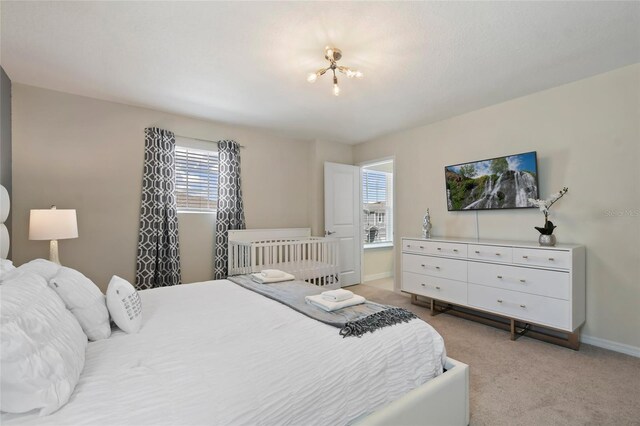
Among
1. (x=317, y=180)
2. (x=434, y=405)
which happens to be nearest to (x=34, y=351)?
(x=434, y=405)

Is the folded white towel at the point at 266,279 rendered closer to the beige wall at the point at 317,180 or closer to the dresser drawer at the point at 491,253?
the dresser drawer at the point at 491,253

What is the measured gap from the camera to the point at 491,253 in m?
2.96

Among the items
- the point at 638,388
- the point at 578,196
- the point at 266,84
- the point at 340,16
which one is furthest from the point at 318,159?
the point at 638,388

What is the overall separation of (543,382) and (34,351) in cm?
286

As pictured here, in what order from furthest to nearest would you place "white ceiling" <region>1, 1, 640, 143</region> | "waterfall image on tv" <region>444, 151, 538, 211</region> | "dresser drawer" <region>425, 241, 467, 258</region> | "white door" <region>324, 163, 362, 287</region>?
"white door" <region>324, 163, 362, 287</region>, "dresser drawer" <region>425, 241, 467, 258</region>, "waterfall image on tv" <region>444, 151, 538, 211</region>, "white ceiling" <region>1, 1, 640, 143</region>

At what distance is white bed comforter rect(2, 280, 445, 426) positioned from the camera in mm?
922

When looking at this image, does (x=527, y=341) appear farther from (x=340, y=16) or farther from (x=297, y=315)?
(x=340, y=16)

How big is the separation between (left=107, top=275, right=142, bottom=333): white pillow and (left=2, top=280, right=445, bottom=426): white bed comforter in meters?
0.06

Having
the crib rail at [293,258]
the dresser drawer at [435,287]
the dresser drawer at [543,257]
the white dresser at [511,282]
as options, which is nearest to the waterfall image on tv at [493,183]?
the white dresser at [511,282]

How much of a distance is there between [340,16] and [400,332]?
1.92 m

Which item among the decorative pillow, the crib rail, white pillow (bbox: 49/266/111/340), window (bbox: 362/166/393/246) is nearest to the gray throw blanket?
white pillow (bbox: 49/266/111/340)

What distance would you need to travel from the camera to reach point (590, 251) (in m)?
2.72

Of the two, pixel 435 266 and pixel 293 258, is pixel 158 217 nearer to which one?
pixel 293 258

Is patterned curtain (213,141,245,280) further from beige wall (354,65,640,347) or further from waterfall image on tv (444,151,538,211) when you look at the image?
beige wall (354,65,640,347)
